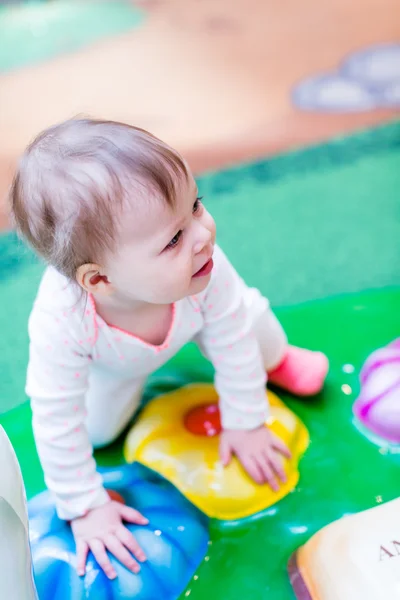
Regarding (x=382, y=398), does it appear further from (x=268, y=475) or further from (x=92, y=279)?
(x=92, y=279)

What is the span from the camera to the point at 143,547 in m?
0.74

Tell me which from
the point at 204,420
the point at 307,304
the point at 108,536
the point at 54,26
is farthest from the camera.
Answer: the point at 54,26

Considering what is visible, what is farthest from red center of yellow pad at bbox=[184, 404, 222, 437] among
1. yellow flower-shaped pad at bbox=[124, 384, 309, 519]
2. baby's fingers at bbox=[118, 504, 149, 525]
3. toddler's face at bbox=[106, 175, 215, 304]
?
toddler's face at bbox=[106, 175, 215, 304]

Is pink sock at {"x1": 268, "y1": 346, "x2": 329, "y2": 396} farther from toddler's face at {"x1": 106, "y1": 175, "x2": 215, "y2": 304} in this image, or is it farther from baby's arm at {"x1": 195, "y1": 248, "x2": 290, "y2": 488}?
toddler's face at {"x1": 106, "y1": 175, "x2": 215, "y2": 304}

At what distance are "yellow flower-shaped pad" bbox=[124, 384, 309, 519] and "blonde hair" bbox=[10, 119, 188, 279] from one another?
0.93 feet

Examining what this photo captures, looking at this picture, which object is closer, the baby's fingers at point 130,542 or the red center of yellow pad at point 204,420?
the baby's fingers at point 130,542

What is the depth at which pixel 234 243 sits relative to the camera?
1200 mm

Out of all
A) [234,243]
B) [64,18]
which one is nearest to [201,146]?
[234,243]

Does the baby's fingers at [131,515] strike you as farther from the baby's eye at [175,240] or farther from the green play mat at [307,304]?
the baby's eye at [175,240]

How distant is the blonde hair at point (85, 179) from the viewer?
0.59 metres

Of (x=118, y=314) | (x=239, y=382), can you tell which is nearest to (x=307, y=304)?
(x=239, y=382)

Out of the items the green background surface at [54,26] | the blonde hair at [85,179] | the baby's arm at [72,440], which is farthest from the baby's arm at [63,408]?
the green background surface at [54,26]

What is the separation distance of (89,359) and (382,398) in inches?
12.5

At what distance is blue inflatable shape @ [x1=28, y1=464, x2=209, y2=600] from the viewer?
715 millimetres
